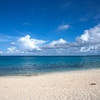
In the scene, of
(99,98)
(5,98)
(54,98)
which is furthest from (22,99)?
(99,98)

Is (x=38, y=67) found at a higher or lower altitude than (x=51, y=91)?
lower

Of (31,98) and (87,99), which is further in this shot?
(31,98)

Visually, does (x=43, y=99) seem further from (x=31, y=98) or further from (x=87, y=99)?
(x=87, y=99)

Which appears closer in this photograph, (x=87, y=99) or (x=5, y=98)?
(x=87, y=99)

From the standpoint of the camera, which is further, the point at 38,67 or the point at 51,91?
the point at 38,67

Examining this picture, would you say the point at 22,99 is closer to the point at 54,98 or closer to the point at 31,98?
the point at 31,98

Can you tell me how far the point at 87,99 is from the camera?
38.6 feet

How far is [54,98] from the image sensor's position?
40.9 feet

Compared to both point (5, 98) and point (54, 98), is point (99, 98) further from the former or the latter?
point (5, 98)

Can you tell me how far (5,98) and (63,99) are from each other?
194 inches

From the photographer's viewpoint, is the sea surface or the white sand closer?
the white sand

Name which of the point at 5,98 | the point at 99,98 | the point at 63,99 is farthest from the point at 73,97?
the point at 5,98

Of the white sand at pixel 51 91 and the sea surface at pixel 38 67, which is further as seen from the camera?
the sea surface at pixel 38 67

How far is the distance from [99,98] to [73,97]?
2.02 metres
